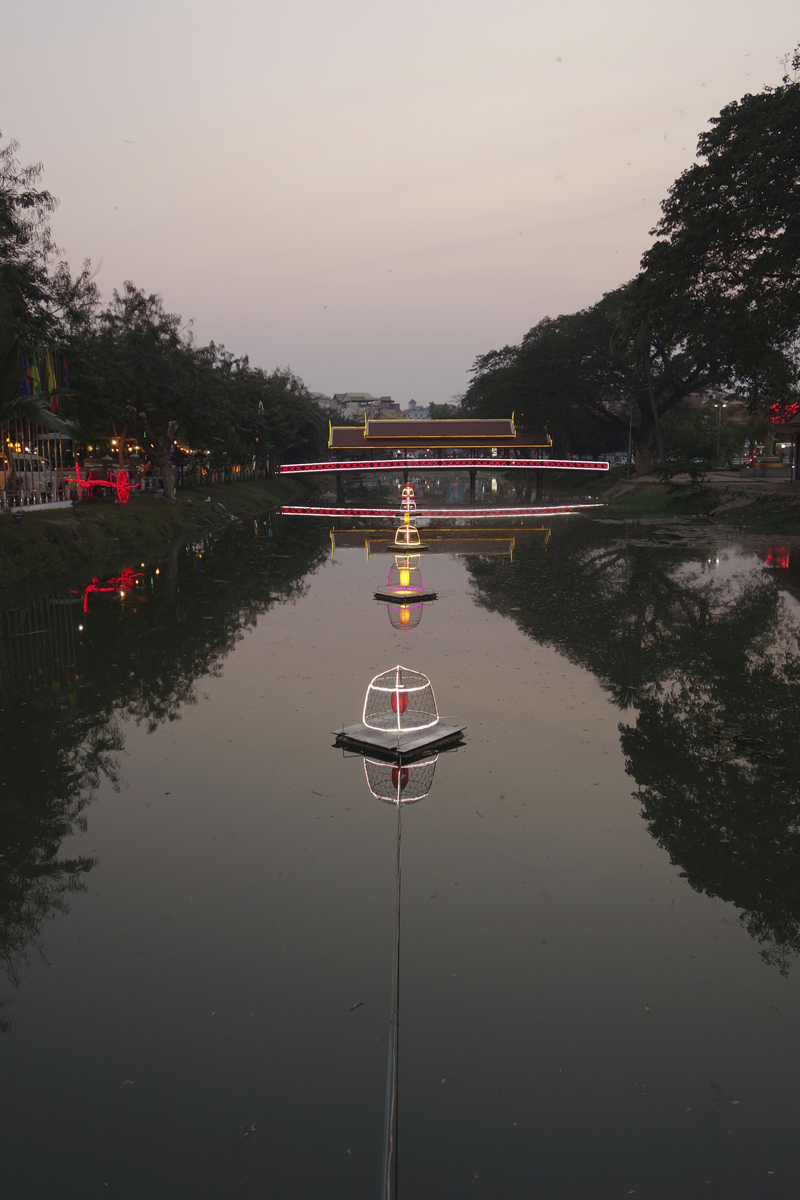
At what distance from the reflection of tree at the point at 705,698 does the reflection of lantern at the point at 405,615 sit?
1.86 meters

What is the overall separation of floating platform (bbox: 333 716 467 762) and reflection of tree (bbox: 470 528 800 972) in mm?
2250

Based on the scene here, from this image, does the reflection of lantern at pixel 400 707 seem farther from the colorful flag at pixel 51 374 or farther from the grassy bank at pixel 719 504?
the colorful flag at pixel 51 374

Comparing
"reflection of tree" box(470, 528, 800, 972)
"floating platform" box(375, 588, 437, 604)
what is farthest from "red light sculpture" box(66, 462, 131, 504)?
"floating platform" box(375, 588, 437, 604)

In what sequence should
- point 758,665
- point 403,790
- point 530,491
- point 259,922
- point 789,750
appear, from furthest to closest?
point 530,491 < point 758,665 < point 789,750 < point 403,790 < point 259,922

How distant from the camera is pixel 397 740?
10.7 m

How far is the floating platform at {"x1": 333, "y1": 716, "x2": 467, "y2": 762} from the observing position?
10531 millimetres

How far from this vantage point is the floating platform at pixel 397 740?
10.5 metres

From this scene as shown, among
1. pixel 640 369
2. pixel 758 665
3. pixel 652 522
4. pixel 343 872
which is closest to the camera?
pixel 343 872

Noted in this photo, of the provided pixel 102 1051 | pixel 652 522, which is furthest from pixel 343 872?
pixel 652 522

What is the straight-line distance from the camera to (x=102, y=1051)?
219 inches

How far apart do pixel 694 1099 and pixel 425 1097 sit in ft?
5.16

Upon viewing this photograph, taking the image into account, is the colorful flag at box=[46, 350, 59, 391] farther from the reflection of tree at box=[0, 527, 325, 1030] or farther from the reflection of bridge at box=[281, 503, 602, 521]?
the reflection of bridge at box=[281, 503, 602, 521]

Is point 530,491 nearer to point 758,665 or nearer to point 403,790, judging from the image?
point 758,665

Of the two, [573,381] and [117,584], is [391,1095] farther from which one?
[573,381]
